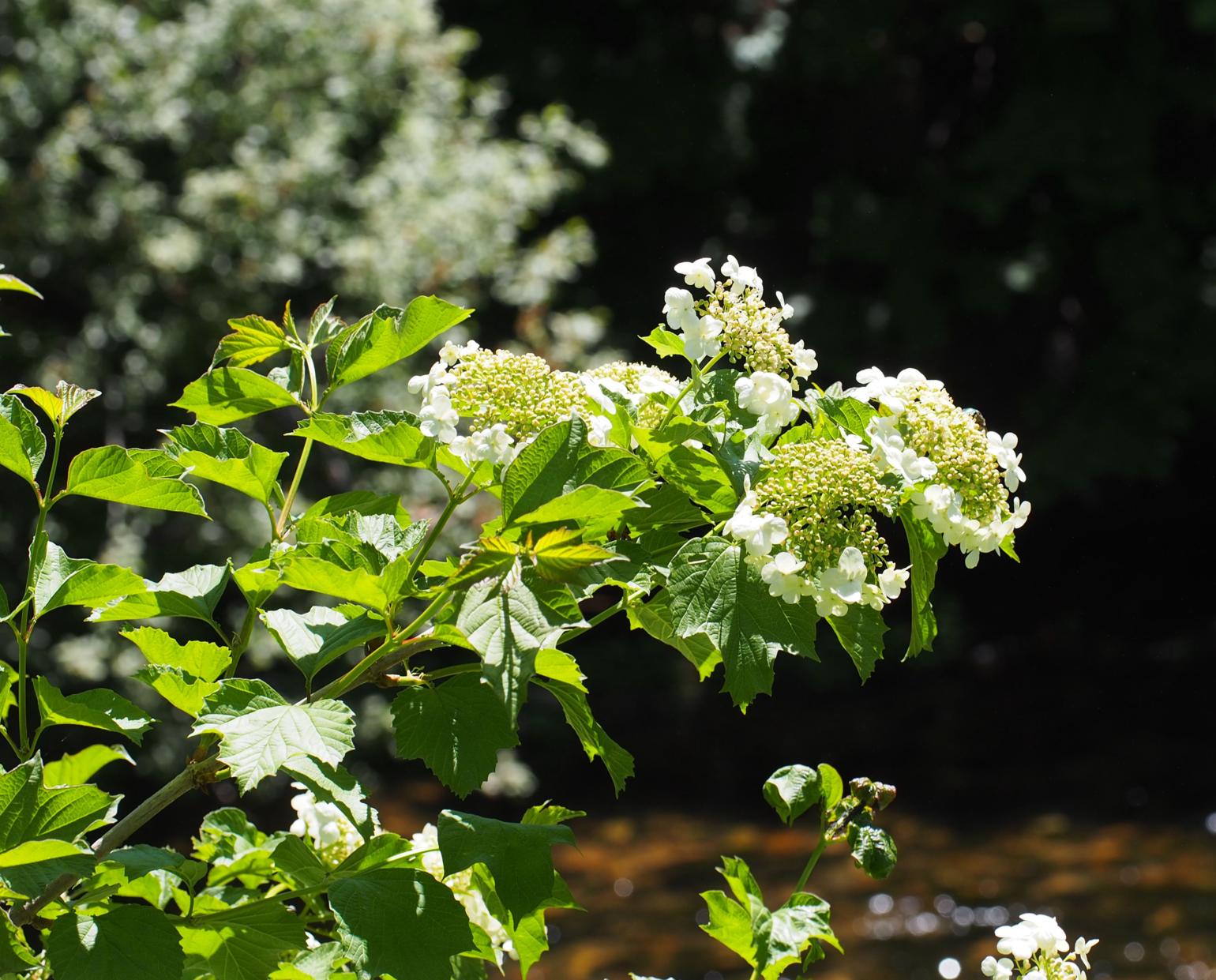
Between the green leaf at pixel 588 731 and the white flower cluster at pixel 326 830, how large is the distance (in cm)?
27

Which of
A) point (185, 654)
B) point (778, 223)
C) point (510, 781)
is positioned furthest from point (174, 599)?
point (778, 223)

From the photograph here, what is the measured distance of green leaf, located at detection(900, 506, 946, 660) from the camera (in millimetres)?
836

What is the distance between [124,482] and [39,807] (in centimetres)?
21

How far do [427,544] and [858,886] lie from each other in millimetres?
6150

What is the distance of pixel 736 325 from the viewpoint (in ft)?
2.94

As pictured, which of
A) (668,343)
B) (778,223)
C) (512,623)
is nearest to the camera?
(512,623)

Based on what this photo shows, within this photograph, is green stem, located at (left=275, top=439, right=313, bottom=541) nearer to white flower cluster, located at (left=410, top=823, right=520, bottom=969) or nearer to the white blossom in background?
white flower cluster, located at (left=410, top=823, right=520, bottom=969)

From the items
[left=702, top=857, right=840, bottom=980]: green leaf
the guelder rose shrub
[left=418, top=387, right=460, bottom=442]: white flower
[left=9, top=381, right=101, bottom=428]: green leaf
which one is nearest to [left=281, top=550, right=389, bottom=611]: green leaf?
the guelder rose shrub

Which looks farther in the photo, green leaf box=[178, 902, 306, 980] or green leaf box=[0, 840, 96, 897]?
green leaf box=[178, 902, 306, 980]

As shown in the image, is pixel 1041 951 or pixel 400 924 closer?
pixel 400 924

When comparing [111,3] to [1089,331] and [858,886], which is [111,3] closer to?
[858,886]

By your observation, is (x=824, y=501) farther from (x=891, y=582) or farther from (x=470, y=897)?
(x=470, y=897)

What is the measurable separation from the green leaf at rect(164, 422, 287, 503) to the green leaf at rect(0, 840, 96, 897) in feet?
0.89

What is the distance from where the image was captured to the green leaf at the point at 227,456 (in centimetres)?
89
